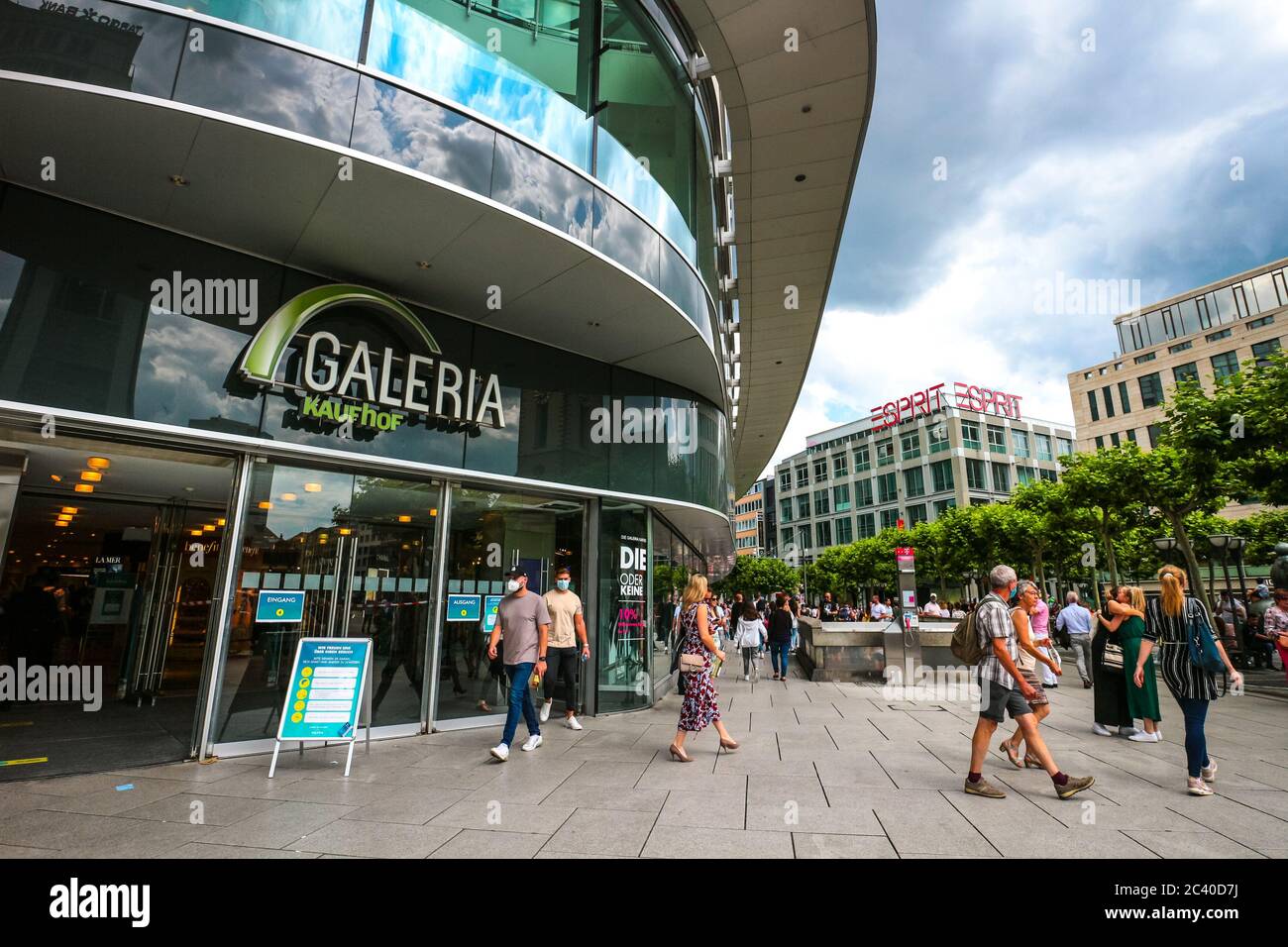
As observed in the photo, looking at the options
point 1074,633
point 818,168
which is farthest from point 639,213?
point 1074,633

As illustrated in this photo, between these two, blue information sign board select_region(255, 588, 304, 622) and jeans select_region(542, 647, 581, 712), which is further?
jeans select_region(542, 647, 581, 712)

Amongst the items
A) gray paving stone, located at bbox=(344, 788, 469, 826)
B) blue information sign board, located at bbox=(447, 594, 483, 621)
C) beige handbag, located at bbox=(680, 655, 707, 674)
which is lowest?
gray paving stone, located at bbox=(344, 788, 469, 826)

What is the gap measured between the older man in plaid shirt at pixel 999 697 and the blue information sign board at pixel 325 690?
588 cm

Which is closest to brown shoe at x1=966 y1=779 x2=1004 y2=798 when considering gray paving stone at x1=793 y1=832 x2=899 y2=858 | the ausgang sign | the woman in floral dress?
gray paving stone at x1=793 y1=832 x2=899 y2=858

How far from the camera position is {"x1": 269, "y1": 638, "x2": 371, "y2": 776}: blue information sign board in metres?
6.21

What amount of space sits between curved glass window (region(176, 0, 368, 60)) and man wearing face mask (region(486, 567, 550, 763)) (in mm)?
5931

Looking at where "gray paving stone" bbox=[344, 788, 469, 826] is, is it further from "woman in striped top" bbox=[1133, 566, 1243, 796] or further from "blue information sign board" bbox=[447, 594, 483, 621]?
"woman in striped top" bbox=[1133, 566, 1243, 796]

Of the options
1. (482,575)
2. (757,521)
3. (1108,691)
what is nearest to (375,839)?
(482,575)

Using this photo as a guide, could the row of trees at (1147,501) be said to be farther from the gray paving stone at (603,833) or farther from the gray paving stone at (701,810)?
the gray paving stone at (603,833)

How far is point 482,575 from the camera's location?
28.6 feet

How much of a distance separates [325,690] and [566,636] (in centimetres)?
290

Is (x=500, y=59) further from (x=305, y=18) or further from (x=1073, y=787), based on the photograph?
(x=1073, y=787)

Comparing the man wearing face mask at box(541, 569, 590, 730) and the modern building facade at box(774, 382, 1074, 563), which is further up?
the modern building facade at box(774, 382, 1074, 563)
